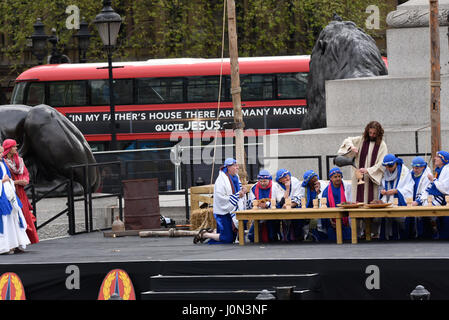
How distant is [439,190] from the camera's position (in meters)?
15.0

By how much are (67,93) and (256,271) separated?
24.5 meters

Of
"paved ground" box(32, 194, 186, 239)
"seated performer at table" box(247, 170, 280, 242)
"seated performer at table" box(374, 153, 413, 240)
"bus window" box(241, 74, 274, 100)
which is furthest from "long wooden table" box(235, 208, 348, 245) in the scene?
"bus window" box(241, 74, 274, 100)

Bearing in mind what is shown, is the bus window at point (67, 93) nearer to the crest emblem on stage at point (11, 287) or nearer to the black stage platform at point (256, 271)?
the black stage platform at point (256, 271)

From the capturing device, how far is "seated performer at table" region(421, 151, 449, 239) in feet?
49.2

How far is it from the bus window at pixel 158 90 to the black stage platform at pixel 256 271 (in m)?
21.5

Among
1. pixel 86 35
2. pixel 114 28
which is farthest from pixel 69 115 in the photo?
pixel 114 28

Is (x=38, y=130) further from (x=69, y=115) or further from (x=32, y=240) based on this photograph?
(x=69, y=115)

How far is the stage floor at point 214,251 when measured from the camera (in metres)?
13.3

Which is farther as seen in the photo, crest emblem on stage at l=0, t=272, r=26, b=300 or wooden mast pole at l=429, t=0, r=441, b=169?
wooden mast pole at l=429, t=0, r=441, b=169

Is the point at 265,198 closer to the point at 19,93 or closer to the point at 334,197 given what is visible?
the point at 334,197

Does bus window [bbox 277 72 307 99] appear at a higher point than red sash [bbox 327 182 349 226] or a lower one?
higher

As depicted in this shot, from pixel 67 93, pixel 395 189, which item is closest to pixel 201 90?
pixel 67 93

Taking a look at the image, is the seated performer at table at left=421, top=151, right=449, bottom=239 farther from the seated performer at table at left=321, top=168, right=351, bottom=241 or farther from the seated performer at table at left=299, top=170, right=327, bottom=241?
the seated performer at table at left=299, top=170, right=327, bottom=241

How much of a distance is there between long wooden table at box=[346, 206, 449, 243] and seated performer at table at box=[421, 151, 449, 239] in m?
0.60
